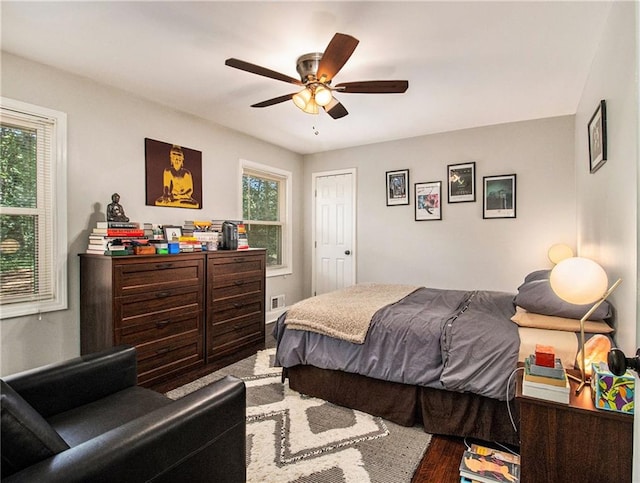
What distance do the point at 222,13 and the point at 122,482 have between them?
2.24 metres

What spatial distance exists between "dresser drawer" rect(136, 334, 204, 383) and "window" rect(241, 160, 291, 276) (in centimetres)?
177

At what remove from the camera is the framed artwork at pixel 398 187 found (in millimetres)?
4539

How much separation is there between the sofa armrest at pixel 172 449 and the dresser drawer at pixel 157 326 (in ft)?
5.00

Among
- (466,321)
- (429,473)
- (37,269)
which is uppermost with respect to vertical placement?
(37,269)

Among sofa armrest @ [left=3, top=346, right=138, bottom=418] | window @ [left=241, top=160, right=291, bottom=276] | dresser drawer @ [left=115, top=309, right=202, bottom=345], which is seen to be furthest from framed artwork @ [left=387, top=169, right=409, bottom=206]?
sofa armrest @ [left=3, top=346, right=138, bottom=418]

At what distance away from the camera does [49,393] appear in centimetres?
146

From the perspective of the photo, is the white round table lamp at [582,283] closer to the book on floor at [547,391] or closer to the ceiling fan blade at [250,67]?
the book on floor at [547,391]

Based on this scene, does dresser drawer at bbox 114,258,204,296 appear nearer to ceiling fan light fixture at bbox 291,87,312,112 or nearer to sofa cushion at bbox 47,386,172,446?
sofa cushion at bbox 47,386,172,446

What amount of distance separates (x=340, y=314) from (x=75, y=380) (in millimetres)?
1541

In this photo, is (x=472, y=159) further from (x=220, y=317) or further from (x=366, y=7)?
(x=220, y=317)

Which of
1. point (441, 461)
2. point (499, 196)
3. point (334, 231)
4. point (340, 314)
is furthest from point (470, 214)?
point (441, 461)

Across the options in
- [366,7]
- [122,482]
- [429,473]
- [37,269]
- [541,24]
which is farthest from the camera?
[37,269]

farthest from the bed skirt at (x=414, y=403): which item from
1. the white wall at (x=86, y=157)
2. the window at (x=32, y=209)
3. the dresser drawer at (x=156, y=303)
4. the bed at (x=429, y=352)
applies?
the window at (x=32, y=209)

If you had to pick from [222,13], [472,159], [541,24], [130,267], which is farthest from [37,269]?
[472,159]
